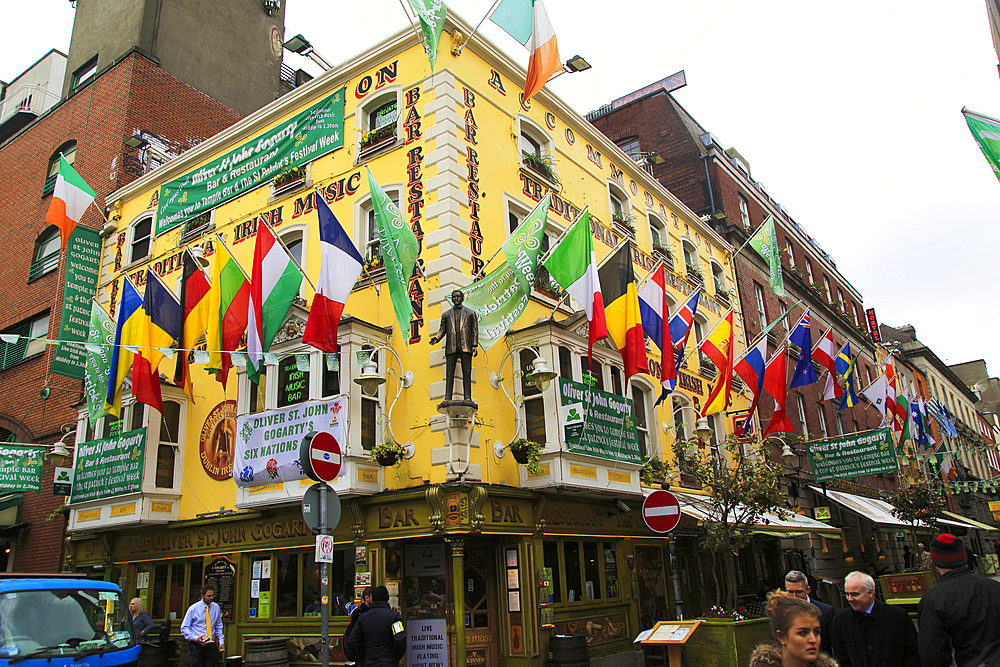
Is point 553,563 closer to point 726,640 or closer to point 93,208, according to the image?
point 726,640

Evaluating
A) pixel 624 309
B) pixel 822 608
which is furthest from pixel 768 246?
pixel 822 608

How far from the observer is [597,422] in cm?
1417

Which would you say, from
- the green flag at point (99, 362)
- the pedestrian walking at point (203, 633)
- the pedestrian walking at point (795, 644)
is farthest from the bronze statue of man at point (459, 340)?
the pedestrian walking at point (795, 644)

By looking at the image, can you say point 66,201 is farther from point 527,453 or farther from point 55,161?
point 527,453

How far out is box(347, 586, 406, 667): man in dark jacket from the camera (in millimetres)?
8914

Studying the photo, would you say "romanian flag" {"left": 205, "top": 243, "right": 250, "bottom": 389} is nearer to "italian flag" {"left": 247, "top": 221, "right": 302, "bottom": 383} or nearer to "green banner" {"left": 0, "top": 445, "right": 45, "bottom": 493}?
"italian flag" {"left": 247, "top": 221, "right": 302, "bottom": 383}

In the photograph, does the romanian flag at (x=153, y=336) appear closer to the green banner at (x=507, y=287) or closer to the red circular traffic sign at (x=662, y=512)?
the green banner at (x=507, y=287)

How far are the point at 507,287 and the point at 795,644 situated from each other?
30.6 ft


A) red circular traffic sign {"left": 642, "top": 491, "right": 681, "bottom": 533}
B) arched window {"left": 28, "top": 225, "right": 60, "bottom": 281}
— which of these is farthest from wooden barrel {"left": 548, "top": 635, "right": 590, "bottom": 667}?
arched window {"left": 28, "top": 225, "right": 60, "bottom": 281}

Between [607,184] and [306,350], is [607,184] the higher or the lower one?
the higher one

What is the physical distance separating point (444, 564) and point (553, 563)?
96.3 inches

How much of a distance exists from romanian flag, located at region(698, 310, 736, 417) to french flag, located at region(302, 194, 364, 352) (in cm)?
888

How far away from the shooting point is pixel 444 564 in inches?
499

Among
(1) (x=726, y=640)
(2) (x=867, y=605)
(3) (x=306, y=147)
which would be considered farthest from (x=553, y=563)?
(3) (x=306, y=147)
